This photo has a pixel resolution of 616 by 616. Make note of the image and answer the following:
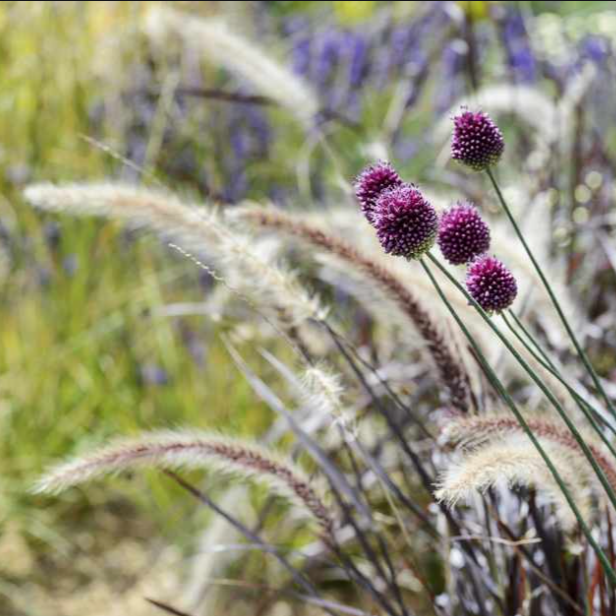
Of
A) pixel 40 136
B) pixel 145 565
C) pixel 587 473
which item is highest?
pixel 40 136

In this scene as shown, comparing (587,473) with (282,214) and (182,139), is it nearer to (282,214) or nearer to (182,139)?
(282,214)

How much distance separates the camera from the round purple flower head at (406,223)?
893 millimetres

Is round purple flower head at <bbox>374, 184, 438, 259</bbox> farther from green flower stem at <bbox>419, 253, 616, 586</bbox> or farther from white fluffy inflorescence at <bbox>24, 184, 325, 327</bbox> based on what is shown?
white fluffy inflorescence at <bbox>24, 184, 325, 327</bbox>

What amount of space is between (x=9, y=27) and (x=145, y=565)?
1.86 m

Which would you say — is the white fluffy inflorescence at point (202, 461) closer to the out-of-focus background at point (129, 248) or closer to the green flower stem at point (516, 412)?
the green flower stem at point (516, 412)

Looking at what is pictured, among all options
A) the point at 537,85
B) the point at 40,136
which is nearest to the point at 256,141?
the point at 40,136

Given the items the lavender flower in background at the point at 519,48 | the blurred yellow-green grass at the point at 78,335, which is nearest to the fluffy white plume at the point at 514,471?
the blurred yellow-green grass at the point at 78,335

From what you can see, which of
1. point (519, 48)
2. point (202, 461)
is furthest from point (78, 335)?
point (519, 48)

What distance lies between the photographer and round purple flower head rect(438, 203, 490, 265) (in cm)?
100

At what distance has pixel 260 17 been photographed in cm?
411

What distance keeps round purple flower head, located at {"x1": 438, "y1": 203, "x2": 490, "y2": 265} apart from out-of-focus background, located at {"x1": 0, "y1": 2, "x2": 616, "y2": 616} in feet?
4.06

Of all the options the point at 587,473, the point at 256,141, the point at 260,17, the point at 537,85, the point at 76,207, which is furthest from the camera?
the point at 260,17

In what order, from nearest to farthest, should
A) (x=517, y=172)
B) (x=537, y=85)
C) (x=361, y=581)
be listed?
(x=361, y=581) < (x=517, y=172) < (x=537, y=85)

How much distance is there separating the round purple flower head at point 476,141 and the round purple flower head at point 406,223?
113 millimetres
